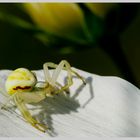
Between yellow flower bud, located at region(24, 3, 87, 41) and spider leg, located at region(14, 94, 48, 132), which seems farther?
yellow flower bud, located at region(24, 3, 87, 41)

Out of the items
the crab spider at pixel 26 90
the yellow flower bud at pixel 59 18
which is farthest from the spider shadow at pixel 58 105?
the yellow flower bud at pixel 59 18

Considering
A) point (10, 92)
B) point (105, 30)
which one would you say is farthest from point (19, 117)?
point (105, 30)

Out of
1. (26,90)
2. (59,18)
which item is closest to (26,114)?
(26,90)

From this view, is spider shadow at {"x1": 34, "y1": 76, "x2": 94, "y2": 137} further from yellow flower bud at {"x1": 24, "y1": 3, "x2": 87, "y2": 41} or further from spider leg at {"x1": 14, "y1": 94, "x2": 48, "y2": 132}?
yellow flower bud at {"x1": 24, "y1": 3, "x2": 87, "y2": 41}

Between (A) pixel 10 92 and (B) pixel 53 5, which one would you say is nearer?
(A) pixel 10 92

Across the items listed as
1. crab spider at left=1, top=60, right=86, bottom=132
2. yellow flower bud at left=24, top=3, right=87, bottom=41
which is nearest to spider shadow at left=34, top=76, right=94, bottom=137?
crab spider at left=1, top=60, right=86, bottom=132

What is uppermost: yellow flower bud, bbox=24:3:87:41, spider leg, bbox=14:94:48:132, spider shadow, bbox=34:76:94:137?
yellow flower bud, bbox=24:3:87:41

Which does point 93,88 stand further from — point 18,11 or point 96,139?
point 18,11
